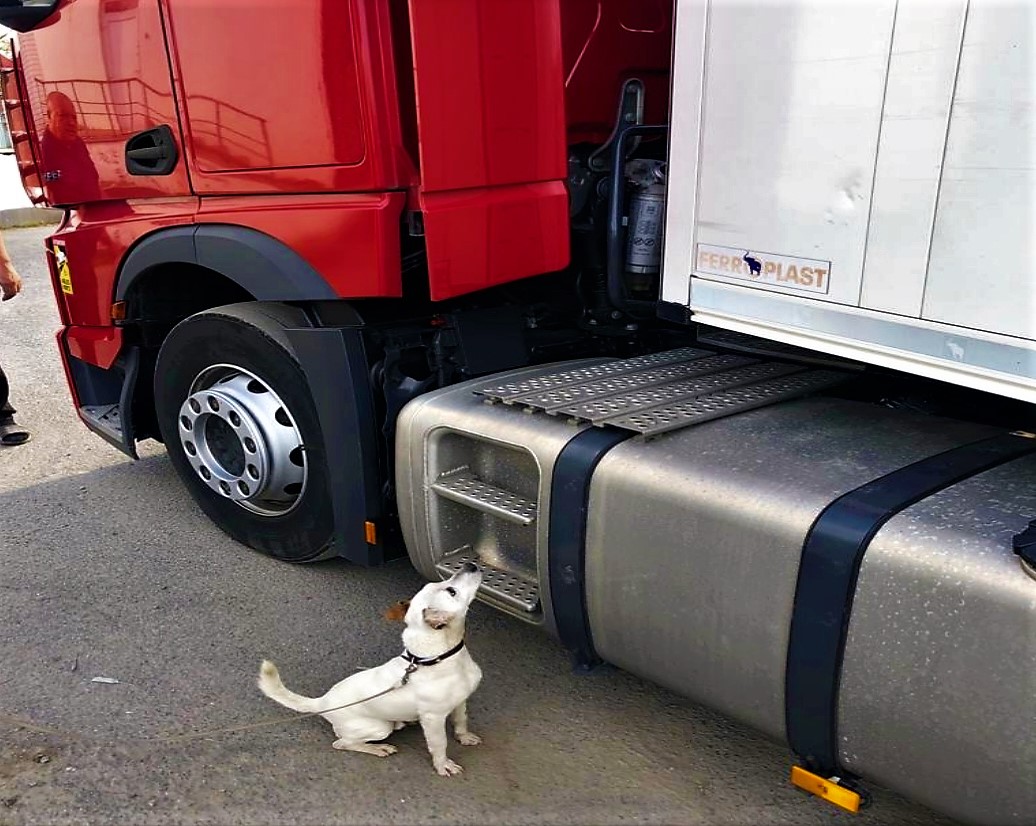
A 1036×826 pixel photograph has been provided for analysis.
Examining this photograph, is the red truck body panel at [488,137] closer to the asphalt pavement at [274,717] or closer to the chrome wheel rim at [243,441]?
the chrome wheel rim at [243,441]

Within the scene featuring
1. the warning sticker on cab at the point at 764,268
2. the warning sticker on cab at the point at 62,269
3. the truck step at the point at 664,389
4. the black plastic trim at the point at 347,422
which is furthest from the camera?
the warning sticker on cab at the point at 62,269

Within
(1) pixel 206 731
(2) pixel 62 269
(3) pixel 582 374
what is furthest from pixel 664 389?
(2) pixel 62 269

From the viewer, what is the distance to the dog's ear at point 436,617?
7.35 feet

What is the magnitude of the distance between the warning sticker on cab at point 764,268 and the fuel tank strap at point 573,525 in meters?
0.47

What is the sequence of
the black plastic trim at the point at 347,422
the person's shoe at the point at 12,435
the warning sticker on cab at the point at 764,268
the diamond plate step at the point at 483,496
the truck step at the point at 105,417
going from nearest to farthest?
1. the warning sticker on cab at the point at 764,268
2. the diamond plate step at the point at 483,496
3. the black plastic trim at the point at 347,422
4. the truck step at the point at 105,417
5. the person's shoe at the point at 12,435

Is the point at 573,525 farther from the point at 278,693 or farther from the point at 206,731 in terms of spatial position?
the point at 206,731

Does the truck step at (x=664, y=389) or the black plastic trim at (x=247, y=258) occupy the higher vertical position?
the black plastic trim at (x=247, y=258)

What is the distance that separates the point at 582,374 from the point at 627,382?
19 centimetres

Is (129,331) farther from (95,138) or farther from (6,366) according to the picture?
(6,366)

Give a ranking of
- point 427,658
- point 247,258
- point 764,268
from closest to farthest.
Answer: point 764,268 → point 427,658 → point 247,258

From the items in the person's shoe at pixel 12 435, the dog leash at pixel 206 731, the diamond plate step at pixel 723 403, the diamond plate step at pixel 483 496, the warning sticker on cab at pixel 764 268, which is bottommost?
the person's shoe at pixel 12 435

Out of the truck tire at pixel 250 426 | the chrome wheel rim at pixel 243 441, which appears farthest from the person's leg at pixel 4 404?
the chrome wheel rim at pixel 243 441

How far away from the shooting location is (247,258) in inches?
121

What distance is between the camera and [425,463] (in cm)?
276
